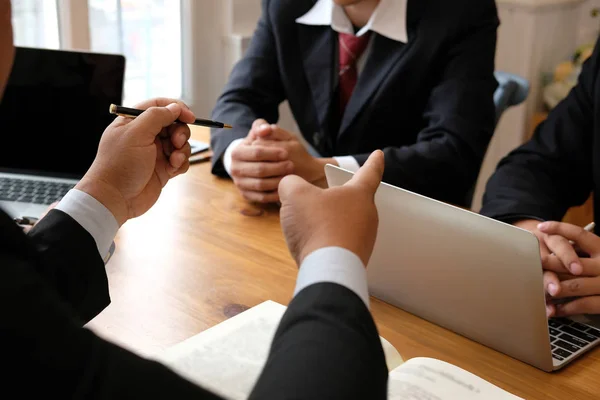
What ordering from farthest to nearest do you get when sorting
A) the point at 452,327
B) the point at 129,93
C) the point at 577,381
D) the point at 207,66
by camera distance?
1. the point at 207,66
2. the point at 129,93
3. the point at 452,327
4. the point at 577,381

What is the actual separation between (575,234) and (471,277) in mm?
300

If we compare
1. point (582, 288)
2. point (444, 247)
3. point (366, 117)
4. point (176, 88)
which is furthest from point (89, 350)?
point (176, 88)

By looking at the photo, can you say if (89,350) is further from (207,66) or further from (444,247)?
(207,66)

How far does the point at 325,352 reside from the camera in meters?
0.61

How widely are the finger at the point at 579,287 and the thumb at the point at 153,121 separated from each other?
2.02 feet

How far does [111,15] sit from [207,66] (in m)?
0.48

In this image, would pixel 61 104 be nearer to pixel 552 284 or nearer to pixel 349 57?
pixel 349 57

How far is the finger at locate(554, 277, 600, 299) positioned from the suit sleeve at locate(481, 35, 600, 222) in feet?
1.43

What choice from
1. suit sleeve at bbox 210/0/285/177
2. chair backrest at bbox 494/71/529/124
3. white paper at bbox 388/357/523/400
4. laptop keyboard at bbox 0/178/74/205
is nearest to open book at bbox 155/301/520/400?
white paper at bbox 388/357/523/400

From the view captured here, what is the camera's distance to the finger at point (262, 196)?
145 centimetres

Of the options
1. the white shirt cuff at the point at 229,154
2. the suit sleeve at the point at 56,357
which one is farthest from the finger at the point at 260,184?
the suit sleeve at the point at 56,357

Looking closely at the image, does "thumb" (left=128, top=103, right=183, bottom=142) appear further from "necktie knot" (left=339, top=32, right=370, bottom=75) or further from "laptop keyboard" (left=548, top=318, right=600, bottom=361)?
"necktie knot" (left=339, top=32, right=370, bottom=75)

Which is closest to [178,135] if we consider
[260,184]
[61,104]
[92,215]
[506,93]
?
[92,215]

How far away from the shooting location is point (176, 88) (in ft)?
9.30
